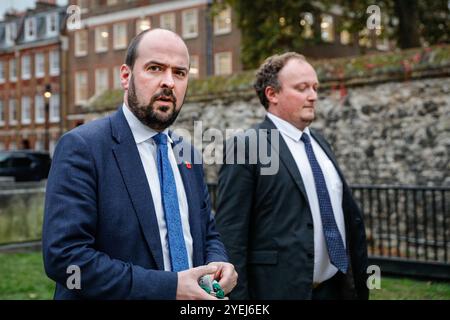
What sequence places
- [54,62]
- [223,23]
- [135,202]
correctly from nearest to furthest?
1. [135,202]
2. [223,23]
3. [54,62]

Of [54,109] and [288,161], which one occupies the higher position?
[54,109]

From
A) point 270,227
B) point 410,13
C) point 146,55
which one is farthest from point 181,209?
point 410,13

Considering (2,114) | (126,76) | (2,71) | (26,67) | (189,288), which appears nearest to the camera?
(189,288)

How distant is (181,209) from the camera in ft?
7.74

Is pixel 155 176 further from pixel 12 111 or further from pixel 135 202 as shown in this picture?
pixel 12 111

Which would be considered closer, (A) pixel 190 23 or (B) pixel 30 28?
(A) pixel 190 23

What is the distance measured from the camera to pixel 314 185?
351cm

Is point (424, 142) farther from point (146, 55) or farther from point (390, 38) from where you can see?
point (390, 38)

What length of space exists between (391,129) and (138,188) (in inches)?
324

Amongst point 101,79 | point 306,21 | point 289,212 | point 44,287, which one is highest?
point 101,79

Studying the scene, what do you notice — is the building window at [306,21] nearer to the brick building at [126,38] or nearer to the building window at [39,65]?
the brick building at [126,38]

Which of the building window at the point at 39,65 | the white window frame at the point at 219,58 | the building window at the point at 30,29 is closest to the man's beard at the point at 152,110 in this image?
the white window frame at the point at 219,58

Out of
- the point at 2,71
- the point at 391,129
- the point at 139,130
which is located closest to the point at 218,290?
the point at 139,130

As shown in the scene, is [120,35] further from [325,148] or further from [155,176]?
[155,176]
